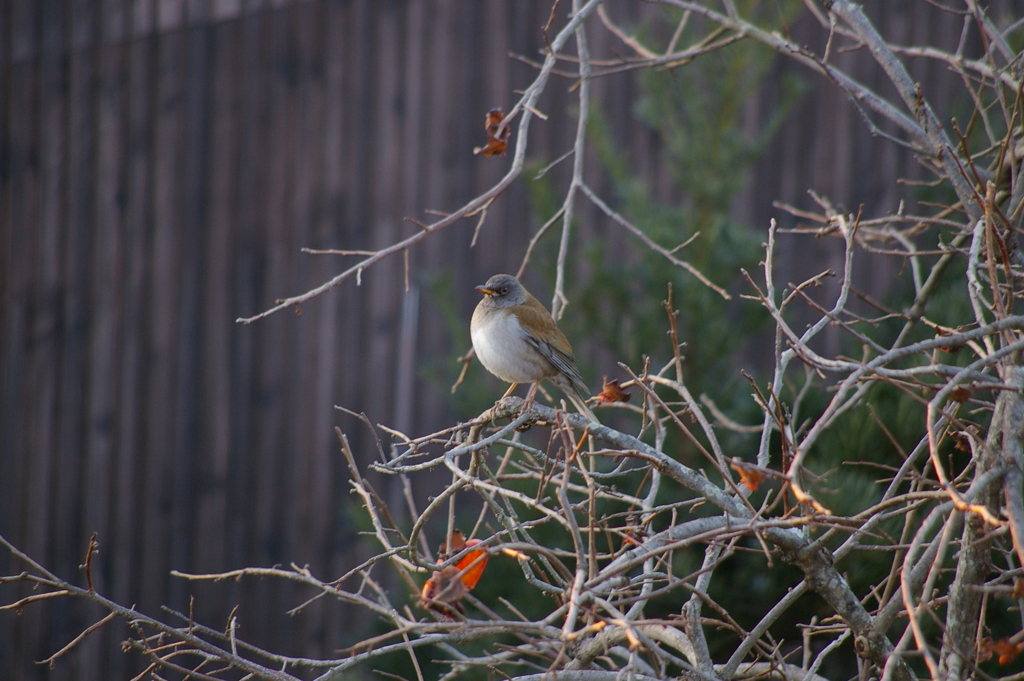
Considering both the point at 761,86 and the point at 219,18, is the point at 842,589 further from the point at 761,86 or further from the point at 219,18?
the point at 219,18

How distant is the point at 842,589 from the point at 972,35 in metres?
3.73

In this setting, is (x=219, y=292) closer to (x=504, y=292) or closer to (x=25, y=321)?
(x=25, y=321)

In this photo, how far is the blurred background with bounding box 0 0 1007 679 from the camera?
15.3 feet

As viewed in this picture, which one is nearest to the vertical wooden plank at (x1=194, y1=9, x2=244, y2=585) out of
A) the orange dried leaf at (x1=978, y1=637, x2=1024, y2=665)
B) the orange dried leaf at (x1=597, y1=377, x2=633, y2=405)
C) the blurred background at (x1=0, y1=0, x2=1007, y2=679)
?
the blurred background at (x1=0, y1=0, x2=1007, y2=679)

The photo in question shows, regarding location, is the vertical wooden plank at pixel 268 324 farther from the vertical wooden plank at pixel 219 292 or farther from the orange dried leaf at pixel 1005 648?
the orange dried leaf at pixel 1005 648

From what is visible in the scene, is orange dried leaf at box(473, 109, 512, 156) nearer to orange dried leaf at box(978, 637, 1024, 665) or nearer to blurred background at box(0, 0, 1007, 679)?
orange dried leaf at box(978, 637, 1024, 665)

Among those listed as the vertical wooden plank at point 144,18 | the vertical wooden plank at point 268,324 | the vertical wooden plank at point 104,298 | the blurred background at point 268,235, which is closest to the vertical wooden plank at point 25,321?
the blurred background at point 268,235

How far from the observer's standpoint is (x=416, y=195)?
205 inches

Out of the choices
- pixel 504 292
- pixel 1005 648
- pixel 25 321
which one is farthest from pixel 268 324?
pixel 1005 648

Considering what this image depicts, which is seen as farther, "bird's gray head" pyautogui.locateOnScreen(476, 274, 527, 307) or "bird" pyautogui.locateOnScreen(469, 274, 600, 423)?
"bird's gray head" pyautogui.locateOnScreen(476, 274, 527, 307)

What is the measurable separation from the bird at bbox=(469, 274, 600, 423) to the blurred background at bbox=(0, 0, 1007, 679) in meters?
0.76

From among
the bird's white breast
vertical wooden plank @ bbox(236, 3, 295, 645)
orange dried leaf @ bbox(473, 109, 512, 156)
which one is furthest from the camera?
vertical wooden plank @ bbox(236, 3, 295, 645)

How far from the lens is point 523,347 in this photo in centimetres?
342

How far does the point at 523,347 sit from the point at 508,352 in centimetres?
7
